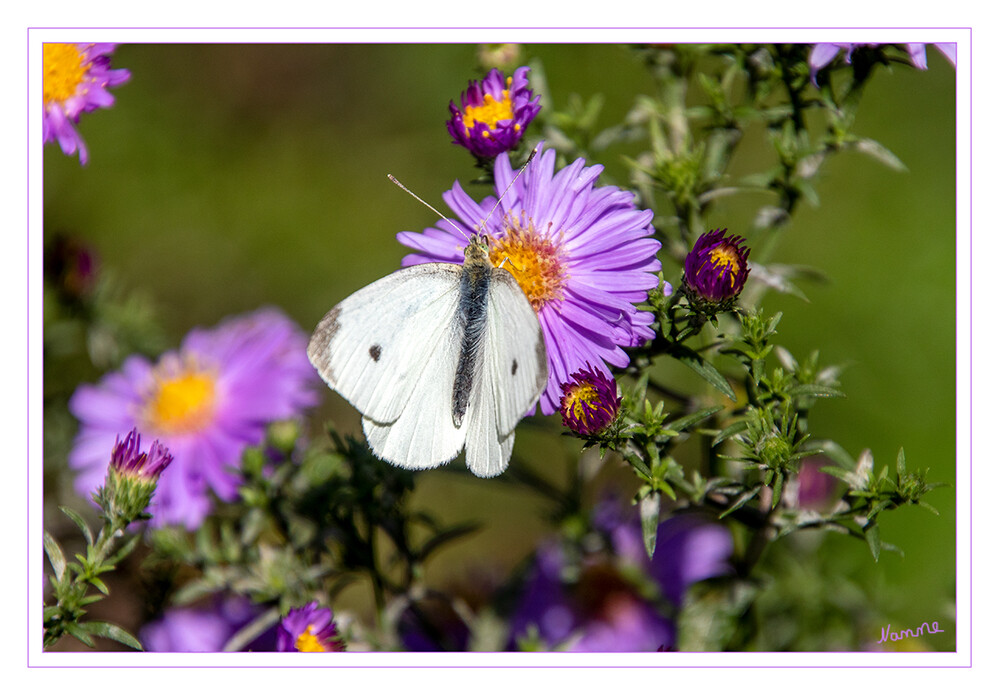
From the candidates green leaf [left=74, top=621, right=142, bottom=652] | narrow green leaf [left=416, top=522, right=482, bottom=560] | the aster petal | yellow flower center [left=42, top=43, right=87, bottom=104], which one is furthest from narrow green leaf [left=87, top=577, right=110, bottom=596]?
the aster petal

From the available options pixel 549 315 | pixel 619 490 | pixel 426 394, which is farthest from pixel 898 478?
pixel 619 490

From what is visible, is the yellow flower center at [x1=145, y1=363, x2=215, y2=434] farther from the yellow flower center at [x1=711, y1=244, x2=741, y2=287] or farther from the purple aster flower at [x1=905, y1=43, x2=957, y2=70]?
the purple aster flower at [x1=905, y1=43, x2=957, y2=70]

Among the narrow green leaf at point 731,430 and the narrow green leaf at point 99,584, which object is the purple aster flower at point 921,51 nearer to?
the narrow green leaf at point 731,430

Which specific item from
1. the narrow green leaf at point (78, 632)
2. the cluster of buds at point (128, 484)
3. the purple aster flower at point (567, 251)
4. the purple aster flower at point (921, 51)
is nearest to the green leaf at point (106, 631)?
the narrow green leaf at point (78, 632)

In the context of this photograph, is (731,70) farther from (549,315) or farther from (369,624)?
(369,624)
